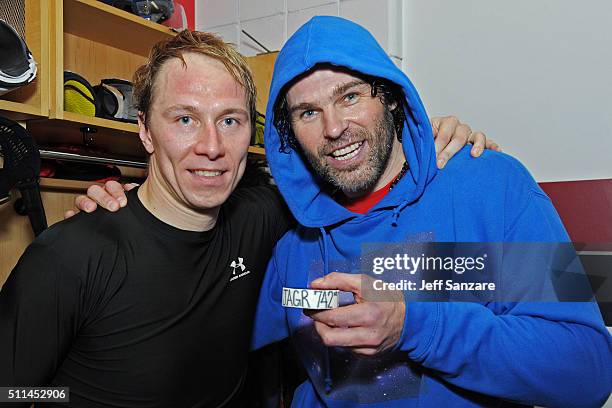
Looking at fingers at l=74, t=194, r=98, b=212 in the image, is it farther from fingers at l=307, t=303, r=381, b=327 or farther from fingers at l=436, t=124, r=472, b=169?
fingers at l=436, t=124, r=472, b=169

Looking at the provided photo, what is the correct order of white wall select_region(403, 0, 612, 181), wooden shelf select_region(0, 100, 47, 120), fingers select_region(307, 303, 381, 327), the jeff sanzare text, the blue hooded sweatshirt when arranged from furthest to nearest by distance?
white wall select_region(403, 0, 612, 181)
wooden shelf select_region(0, 100, 47, 120)
the jeff sanzare text
the blue hooded sweatshirt
fingers select_region(307, 303, 381, 327)

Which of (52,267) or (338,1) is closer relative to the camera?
(52,267)

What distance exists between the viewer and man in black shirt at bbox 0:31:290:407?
100 centimetres

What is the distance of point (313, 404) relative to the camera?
125 cm

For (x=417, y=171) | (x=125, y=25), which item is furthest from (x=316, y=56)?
(x=125, y=25)

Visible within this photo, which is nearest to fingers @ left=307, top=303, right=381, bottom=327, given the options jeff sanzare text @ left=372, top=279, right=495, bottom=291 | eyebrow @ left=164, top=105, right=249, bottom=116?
Answer: jeff sanzare text @ left=372, top=279, right=495, bottom=291

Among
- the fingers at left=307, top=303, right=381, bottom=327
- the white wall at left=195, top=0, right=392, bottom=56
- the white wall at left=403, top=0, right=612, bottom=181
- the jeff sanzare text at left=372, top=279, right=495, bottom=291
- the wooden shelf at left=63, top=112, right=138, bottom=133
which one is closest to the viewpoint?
the fingers at left=307, top=303, right=381, bottom=327

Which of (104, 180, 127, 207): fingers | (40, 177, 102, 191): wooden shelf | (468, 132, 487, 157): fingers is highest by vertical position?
(468, 132, 487, 157): fingers

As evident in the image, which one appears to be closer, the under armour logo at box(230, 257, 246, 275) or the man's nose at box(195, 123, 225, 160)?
the man's nose at box(195, 123, 225, 160)

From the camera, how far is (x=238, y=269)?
1.26 m

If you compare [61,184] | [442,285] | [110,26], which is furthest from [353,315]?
[110,26]

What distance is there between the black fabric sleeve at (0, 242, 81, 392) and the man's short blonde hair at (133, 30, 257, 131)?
38 cm

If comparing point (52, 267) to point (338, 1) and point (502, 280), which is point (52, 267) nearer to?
point (502, 280)

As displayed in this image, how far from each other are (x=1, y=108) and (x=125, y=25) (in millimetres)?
604
